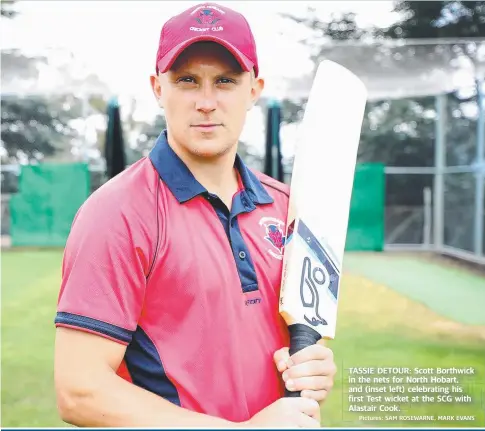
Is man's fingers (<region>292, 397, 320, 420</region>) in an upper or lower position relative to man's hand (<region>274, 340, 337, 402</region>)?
lower

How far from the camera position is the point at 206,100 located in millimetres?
897

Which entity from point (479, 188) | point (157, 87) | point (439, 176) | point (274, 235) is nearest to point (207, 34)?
point (157, 87)

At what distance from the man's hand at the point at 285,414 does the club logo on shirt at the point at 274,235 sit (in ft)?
0.82

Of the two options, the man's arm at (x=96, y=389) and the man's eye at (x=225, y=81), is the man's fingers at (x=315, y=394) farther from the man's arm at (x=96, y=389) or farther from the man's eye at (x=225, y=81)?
the man's eye at (x=225, y=81)

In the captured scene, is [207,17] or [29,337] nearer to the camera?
[207,17]

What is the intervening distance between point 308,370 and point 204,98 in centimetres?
48

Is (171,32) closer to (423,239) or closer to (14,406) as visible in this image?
(14,406)

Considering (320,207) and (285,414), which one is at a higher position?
(320,207)

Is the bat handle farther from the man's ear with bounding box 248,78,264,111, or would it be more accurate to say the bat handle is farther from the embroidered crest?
the embroidered crest

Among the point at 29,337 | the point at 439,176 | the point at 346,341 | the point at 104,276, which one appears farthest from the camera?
the point at 439,176

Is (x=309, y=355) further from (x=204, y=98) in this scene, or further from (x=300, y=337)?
(x=204, y=98)

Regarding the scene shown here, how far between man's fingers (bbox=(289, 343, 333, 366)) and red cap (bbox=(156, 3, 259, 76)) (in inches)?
18.7

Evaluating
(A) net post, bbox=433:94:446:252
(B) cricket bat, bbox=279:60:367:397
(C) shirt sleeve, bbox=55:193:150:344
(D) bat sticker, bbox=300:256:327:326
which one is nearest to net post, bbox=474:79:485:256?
(A) net post, bbox=433:94:446:252

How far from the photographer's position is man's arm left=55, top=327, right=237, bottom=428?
2.58 ft
